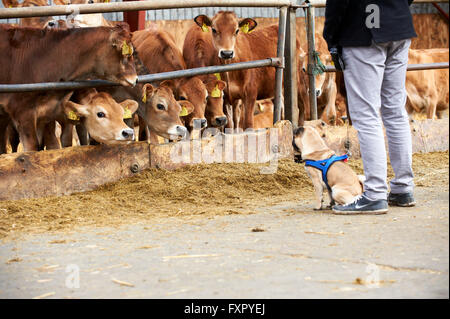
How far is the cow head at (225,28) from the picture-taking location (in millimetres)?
8109

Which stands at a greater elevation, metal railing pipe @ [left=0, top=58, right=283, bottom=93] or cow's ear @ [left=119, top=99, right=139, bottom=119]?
metal railing pipe @ [left=0, top=58, right=283, bottom=93]

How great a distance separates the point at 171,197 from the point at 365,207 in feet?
5.14

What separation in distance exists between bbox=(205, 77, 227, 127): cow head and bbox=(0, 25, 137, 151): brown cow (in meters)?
1.89

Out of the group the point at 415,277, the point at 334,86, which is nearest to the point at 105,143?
the point at 415,277

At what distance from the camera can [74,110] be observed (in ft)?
19.7

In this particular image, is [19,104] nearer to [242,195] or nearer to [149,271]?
[242,195]

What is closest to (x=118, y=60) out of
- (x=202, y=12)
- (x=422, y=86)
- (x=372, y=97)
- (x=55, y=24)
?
(x=55, y=24)

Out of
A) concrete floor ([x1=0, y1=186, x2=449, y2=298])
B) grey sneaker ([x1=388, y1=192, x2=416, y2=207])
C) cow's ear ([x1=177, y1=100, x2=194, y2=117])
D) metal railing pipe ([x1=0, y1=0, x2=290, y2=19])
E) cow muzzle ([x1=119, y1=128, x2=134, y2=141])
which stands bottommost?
grey sneaker ([x1=388, y1=192, x2=416, y2=207])

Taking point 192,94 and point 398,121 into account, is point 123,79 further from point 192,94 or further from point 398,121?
point 398,121

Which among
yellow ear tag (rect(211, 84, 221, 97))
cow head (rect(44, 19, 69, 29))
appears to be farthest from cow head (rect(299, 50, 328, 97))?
cow head (rect(44, 19, 69, 29))

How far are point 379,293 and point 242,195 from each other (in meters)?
2.97

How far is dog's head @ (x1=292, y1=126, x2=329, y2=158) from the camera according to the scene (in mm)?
4794

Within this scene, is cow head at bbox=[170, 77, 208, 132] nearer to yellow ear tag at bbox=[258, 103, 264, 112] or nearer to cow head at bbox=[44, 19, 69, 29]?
cow head at bbox=[44, 19, 69, 29]

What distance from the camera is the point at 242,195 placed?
545cm
